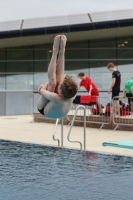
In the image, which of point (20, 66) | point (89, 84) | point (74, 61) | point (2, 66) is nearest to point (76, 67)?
point (74, 61)

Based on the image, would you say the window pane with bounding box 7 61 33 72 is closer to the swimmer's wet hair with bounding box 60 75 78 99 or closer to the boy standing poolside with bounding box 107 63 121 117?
the boy standing poolside with bounding box 107 63 121 117

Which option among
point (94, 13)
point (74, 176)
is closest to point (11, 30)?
point (94, 13)

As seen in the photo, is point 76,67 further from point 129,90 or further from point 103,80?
point 129,90

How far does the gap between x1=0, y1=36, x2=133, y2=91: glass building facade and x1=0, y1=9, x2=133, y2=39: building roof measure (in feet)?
6.74

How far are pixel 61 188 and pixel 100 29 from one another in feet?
71.6

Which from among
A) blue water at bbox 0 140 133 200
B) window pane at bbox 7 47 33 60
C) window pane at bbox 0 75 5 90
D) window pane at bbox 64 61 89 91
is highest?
window pane at bbox 7 47 33 60

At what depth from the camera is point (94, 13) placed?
27.1 meters

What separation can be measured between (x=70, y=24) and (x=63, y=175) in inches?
829

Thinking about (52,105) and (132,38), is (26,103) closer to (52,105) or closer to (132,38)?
(132,38)

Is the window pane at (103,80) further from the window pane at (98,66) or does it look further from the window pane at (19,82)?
the window pane at (19,82)

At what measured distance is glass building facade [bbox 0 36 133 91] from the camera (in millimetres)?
27344

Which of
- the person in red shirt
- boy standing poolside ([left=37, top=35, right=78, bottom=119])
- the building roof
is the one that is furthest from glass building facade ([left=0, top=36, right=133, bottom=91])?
boy standing poolside ([left=37, top=35, right=78, bottom=119])

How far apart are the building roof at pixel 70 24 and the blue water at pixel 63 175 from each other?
60.0ft

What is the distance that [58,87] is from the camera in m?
6.04
